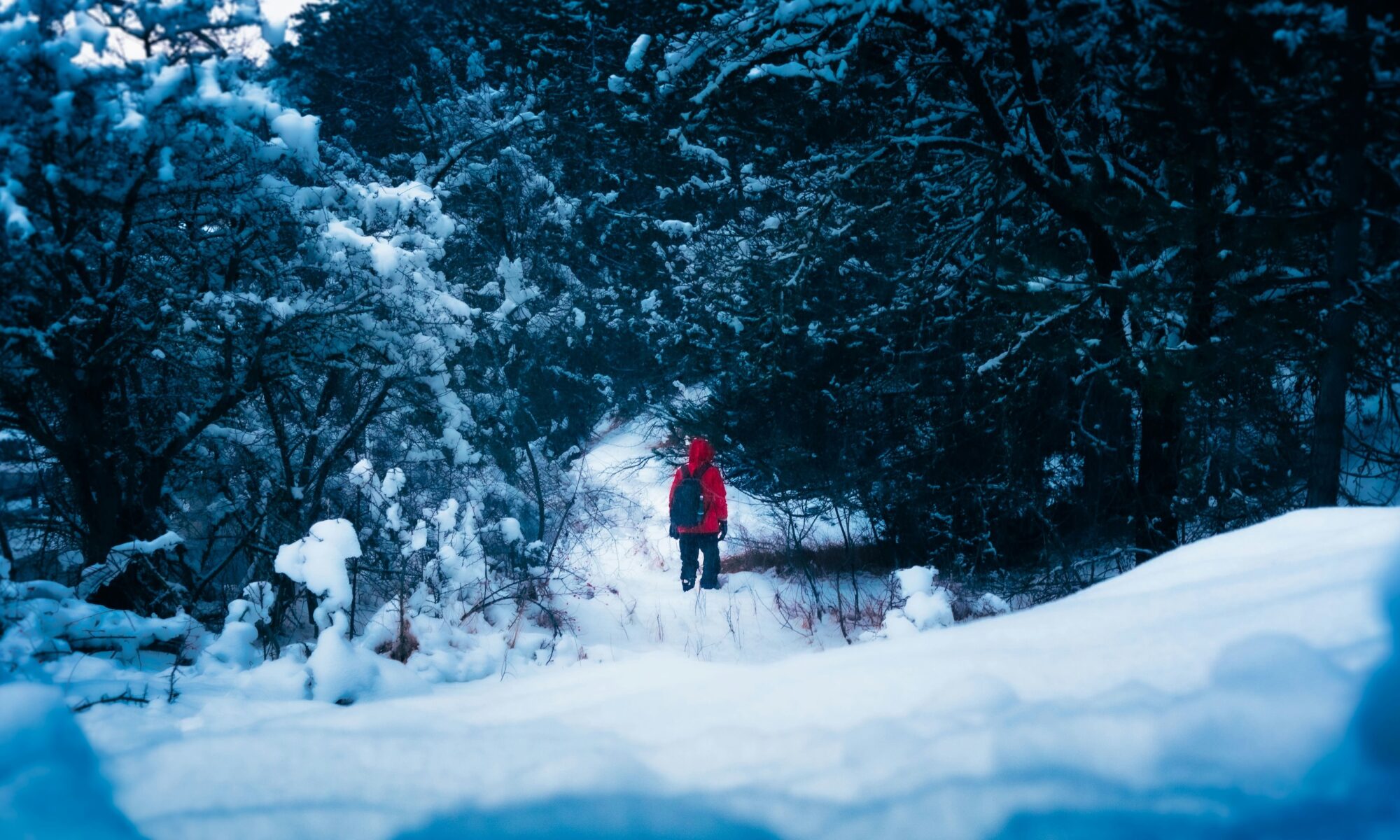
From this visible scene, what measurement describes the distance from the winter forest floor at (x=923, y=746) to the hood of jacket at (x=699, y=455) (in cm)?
574

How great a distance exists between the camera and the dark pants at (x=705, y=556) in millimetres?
7805

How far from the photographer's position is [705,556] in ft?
25.7

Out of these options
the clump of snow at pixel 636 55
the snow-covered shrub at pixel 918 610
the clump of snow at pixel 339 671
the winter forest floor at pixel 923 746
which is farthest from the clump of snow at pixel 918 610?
the clump of snow at pixel 636 55

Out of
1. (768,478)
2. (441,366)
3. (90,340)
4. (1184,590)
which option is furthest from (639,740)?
(768,478)

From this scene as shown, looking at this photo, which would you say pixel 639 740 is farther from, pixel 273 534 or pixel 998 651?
pixel 273 534

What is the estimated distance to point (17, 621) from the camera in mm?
2885

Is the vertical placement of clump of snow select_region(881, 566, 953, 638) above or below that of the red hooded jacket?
below

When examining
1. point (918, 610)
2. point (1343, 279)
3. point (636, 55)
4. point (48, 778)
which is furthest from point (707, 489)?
point (48, 778)

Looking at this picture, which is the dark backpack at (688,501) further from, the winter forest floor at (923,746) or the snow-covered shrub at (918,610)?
the winter forest floor at (923,746)

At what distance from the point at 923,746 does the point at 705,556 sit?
6.47 meters

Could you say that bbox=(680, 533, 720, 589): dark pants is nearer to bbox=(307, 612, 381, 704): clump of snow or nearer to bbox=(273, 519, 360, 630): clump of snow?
bbox=(273, 519, 360, 630): clump of snow

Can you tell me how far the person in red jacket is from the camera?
7.73 metres

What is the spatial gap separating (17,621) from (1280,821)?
4016 mm

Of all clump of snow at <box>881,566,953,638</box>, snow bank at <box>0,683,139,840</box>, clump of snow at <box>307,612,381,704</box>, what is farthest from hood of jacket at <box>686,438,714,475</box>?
snow bank at <box>0,683,139,840</box>
